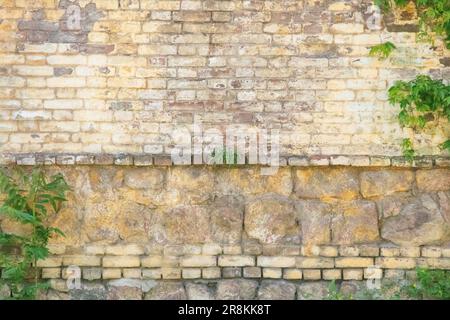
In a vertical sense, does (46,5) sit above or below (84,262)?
above

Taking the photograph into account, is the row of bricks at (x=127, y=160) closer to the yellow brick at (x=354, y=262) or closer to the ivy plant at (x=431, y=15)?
the yellow brick at (x=354, y=262)

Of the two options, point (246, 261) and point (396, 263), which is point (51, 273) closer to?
point (246, 261)

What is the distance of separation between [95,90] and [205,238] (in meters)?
1.60

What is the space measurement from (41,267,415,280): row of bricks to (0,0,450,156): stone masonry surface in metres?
1.02

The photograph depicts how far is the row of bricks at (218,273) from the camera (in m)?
5.80

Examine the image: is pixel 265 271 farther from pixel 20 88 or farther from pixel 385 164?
pixel 20 88

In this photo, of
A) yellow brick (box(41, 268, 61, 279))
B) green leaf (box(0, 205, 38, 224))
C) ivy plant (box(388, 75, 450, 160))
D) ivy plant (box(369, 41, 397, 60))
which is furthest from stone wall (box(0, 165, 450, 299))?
ivy plant (box(369, 41, 397, 60))

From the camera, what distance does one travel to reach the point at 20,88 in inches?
230

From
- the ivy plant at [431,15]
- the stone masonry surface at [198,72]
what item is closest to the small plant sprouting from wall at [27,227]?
the stone masonry surface at [198,72]

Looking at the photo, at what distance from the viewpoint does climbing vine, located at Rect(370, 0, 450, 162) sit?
5734 millimetres

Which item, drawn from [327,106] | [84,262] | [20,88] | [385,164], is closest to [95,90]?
[20,88]

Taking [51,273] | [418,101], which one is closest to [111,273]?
[51,273]

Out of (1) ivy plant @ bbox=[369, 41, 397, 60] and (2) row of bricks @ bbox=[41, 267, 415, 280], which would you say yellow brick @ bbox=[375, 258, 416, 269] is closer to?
(2) row of bricks @ bbox=[41, 267, 415, 280]
